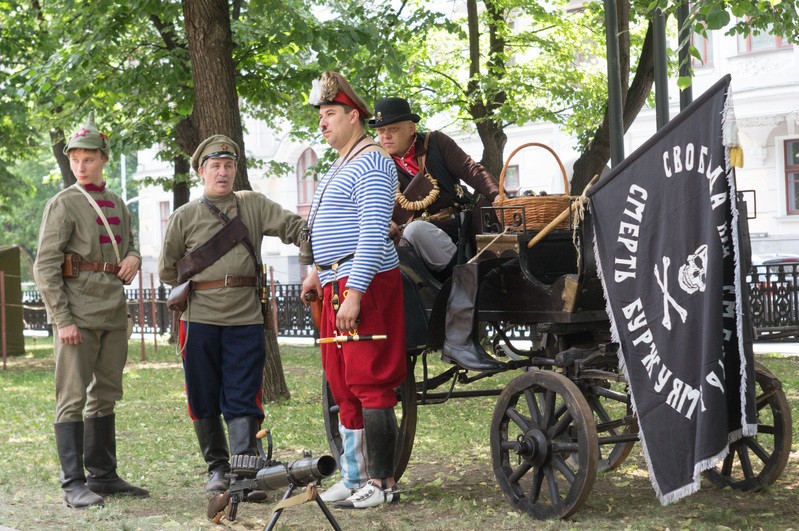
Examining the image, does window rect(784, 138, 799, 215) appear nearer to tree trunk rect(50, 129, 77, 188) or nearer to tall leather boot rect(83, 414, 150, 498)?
tree trunk rect(50, 129, 77, 188)

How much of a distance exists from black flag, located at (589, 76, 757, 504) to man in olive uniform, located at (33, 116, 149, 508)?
3054 millimetres

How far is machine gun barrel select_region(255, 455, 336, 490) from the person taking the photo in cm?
476

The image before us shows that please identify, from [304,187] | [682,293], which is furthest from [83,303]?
[304,187]

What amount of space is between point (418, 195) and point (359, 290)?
46.4 inches

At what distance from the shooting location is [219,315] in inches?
240

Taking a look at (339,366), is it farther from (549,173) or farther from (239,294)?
Answer: (549,173)

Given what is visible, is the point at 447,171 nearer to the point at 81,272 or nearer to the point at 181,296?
the point at 181,296

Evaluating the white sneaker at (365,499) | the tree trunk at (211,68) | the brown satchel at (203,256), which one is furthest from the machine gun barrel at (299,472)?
the tree trunk at (211,68)

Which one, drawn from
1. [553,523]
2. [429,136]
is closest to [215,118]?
[429,136]

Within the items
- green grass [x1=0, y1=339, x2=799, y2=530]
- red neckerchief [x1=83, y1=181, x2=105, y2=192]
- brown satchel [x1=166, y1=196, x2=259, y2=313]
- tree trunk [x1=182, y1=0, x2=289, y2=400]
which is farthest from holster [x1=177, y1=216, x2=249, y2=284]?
tree trunk [x1=182, y1=0, x2=289, y2=400]

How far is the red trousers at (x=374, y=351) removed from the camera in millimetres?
5652

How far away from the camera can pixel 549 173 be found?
107 feet

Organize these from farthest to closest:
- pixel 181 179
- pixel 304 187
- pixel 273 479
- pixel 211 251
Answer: pixel 304 187, pixel 181 179, pixel 211 251, pixel 273 479

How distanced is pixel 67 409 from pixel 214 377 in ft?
3.04
